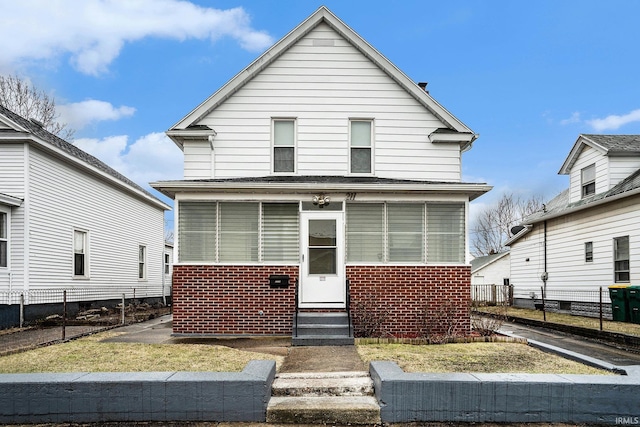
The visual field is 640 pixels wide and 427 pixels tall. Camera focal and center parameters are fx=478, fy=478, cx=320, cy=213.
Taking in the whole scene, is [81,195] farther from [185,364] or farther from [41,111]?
[41,111]

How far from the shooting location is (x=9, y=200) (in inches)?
519

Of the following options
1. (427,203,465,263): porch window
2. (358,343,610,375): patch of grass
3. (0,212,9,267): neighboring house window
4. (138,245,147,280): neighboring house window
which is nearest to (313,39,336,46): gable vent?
(427,203,465,263): porch window

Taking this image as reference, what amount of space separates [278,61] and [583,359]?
9.92 meters

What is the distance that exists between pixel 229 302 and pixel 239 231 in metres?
1.66

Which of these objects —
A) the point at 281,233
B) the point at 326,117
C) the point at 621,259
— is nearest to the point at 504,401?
the point at 281,233

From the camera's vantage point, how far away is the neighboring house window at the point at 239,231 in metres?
11.2

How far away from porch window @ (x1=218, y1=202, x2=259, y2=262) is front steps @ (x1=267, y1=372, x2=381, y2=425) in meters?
4.72

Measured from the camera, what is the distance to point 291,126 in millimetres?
12859

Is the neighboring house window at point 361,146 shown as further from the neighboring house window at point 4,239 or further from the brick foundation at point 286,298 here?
the neighboring house window at point 4,239

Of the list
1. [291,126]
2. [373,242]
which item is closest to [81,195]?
[291,126]

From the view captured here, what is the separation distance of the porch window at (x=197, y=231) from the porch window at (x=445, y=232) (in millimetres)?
5102

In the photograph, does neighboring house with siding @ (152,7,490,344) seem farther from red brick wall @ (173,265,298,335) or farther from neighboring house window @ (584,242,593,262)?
neighboring house window @ (584,242,593,262)

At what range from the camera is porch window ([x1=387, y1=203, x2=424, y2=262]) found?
11297mm

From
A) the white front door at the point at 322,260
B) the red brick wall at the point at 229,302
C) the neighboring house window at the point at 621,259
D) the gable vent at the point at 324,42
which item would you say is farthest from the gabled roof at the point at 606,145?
the red brick wall at the point at 229,302
